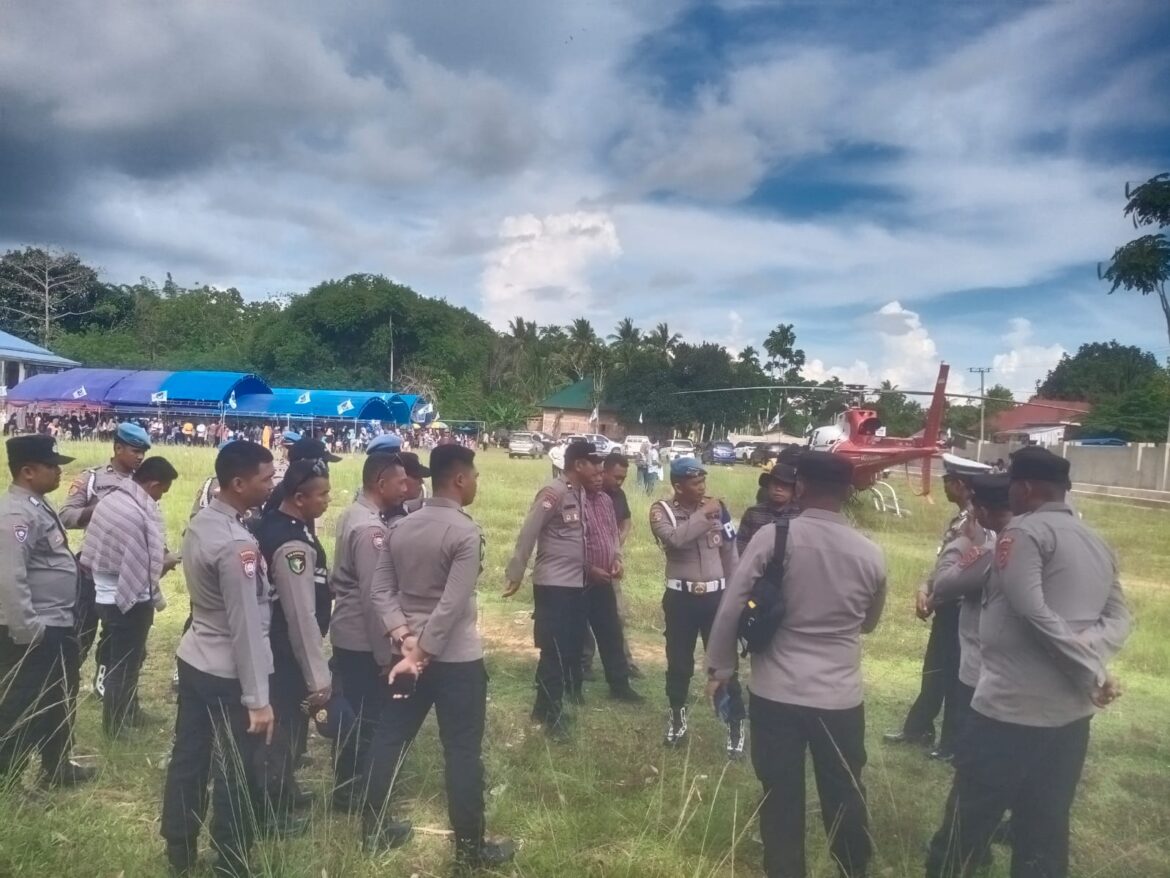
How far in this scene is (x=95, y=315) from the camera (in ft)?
190

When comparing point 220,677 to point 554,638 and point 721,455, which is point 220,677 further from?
point 721,455

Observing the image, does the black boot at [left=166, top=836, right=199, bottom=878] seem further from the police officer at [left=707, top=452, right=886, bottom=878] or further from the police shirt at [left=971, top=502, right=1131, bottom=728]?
the police shirt at [left=971, top=502, right=1131, bottom=728]

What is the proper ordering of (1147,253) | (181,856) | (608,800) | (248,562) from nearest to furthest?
(248,562) < (181,856) < (608,800) < (1147,253)

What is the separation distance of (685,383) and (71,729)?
56.4m

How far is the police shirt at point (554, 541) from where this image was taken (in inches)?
200

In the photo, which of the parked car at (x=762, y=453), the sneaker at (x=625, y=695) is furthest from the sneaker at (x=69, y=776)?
the parked car at (x=762, y=453)

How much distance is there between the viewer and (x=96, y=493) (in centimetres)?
487

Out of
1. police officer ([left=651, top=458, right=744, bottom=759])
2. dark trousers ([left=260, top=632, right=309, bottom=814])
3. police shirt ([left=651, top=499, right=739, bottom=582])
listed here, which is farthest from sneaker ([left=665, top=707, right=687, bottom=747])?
dark trousers ([left=260, top=632, right=309, bottom=814])

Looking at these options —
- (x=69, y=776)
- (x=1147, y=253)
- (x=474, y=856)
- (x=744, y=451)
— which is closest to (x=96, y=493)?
(x=69, y=776)

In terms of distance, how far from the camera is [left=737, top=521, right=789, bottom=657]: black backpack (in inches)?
117

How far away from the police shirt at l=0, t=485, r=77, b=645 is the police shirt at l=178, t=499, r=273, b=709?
1034 millimetres

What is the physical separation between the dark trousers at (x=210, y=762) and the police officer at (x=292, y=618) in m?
0.19

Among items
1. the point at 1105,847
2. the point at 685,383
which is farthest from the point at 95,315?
the point at 1105,847

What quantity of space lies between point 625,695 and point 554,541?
1.34m
